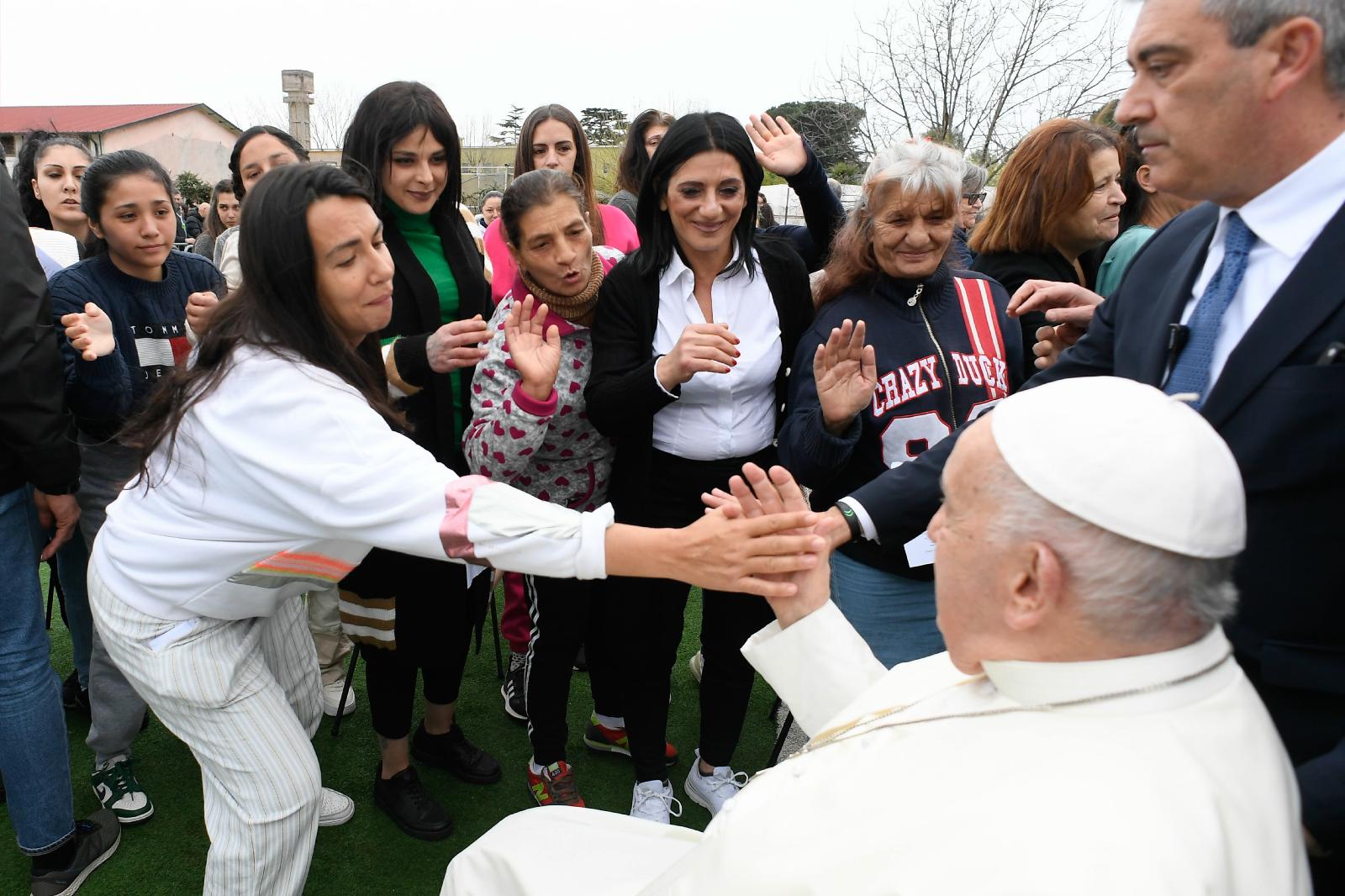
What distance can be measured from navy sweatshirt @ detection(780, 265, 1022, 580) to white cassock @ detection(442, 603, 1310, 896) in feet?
4.02

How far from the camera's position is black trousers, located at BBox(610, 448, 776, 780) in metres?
3.03

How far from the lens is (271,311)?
6.91 ft

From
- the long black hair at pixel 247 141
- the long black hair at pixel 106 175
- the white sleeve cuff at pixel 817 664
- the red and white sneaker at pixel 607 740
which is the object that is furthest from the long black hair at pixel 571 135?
the white sleeve cuff at pixel 817 664

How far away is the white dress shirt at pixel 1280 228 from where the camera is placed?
156 centimetres

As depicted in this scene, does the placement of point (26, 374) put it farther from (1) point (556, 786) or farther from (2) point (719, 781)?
(2) point (719, 781)

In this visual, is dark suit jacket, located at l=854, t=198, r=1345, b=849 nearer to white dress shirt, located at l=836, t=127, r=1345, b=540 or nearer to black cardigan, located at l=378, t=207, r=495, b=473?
white dress shirt, located at l=836, t=127, r=1345, b=540

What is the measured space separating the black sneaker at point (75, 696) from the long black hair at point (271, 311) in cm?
225

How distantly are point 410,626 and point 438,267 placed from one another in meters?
1.25

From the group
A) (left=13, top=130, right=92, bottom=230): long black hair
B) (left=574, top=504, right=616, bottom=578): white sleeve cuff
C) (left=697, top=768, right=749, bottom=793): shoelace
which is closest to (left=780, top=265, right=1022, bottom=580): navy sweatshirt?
(left=574, top=504, right=616, bottom=578): white sleeve cuff

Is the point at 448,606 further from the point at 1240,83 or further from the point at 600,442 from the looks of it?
the point at 1240,83

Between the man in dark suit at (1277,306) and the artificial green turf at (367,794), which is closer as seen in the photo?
the man in dark suit at (1277,306)

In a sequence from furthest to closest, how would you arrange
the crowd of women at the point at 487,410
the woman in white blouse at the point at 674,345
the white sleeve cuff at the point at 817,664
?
the woman in white blouse at the point at 674,345, the crowd of women at the point at 487,410, the white sleeve cuff at the point at 817,664

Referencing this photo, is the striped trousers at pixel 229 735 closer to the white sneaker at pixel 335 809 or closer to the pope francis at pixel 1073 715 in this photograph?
the white sneaker at pixel 335 809

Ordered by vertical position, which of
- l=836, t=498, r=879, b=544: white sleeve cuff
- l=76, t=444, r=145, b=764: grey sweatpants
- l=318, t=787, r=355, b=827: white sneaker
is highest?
l=836, t=498, r=879, b=544: white sleeve cuff
